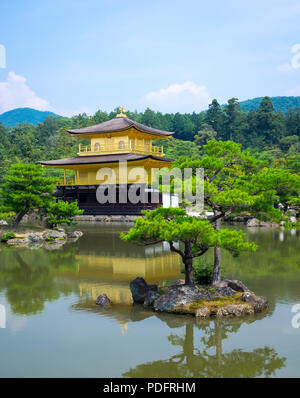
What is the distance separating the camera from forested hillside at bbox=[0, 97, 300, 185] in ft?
163

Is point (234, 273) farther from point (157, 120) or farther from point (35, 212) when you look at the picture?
point (157, 120)

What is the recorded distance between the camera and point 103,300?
9109 mm

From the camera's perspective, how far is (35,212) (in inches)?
1340

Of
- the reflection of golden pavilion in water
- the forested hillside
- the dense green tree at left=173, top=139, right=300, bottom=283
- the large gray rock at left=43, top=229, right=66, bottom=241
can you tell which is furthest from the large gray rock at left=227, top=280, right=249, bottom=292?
the forested hillside

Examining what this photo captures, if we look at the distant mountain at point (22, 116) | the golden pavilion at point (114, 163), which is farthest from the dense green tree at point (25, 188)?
the distant mountain at point (22, 116)

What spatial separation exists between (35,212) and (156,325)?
91.0 feet

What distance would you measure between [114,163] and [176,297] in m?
22.8

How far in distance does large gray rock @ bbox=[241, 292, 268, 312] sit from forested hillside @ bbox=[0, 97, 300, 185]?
35160 mm

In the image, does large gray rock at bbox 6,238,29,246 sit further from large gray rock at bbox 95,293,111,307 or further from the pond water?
large gray rock at bbox 95,293,111,307

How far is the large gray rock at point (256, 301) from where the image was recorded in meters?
8.50

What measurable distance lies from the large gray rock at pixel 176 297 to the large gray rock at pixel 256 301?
3.00 feet

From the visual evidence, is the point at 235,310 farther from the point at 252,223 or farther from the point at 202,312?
the point at 252,223
